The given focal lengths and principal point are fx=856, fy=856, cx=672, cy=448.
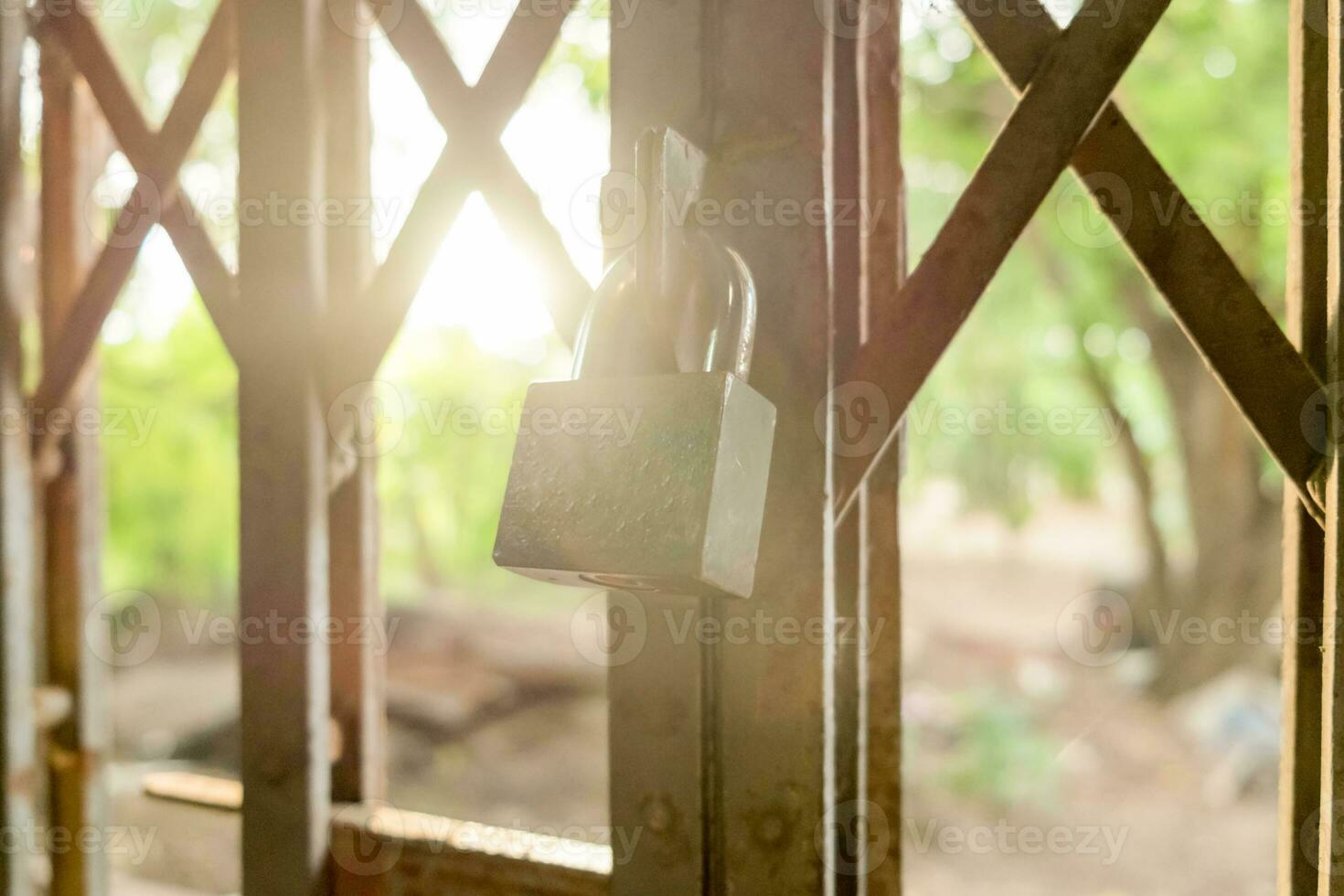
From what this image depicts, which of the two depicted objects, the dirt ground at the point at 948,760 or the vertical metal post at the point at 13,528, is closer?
→ the vertical metal post at the point at 13,528

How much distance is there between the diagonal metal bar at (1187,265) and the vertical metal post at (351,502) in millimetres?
993

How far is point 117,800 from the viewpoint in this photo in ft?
14.0

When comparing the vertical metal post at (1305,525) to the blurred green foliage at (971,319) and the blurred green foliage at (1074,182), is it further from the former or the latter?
the blurred green foliage at (1074,182)

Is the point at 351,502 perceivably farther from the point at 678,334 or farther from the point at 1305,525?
the point at 1305,525

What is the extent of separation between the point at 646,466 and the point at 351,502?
866 mm

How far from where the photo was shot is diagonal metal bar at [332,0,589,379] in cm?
118

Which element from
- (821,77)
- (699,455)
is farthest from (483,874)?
(821,77)

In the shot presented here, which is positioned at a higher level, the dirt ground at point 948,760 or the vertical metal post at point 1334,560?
the vertical metal post at point 1334,560

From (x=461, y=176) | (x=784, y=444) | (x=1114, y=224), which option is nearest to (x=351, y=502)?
(x=461, y=176)

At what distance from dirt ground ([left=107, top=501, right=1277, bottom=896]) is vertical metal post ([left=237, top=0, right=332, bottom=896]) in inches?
121

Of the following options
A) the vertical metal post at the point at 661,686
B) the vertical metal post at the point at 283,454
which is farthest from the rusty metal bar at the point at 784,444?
the vertical metal post at the point at 283,454

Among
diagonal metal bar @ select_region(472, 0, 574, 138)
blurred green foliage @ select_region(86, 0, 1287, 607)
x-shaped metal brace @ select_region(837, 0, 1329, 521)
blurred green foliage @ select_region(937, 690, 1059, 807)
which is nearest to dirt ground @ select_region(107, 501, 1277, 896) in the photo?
blurred green foliage @ select_region(937, 690, 1059, 807)

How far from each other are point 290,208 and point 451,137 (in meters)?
0.31

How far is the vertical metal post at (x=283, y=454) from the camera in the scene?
1337 mm
